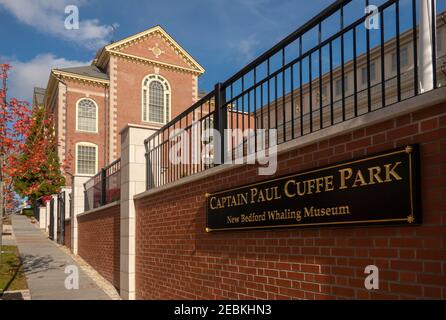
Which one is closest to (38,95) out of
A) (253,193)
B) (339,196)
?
(253,193)

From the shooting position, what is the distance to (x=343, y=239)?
12.0 ft

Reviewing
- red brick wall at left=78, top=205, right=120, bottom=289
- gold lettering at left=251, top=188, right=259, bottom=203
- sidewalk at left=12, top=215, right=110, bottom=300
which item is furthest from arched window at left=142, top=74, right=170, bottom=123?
gold lettering at left=251, top=188, right=259, bottom=203

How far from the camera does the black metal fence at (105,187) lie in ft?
36.7

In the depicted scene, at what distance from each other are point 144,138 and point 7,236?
44.2 ft

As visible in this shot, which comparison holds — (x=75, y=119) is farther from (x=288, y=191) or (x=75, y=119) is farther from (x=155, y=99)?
(x=288, y=191)

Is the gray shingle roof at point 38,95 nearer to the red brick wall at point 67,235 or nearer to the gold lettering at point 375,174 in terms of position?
the red brick wall at point 67,235

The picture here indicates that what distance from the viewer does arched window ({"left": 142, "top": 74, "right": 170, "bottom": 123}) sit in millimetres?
34281

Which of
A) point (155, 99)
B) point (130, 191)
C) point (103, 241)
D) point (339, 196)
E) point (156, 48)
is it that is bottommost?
point (103, 241)

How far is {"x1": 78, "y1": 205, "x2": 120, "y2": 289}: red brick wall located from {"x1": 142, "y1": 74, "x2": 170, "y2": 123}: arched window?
20250 mm

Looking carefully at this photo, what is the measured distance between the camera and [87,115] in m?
33.2

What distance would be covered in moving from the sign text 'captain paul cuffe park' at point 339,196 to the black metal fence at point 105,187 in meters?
6.42

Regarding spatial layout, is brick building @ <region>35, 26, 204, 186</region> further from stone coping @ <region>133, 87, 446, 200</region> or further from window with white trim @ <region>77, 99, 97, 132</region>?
stone coping @ <region>133, 87, 446, 200</region>

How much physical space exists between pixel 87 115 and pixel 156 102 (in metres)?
5.16

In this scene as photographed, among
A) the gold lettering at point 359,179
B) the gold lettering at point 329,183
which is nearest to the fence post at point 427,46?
the gold lettering at point 359,179
